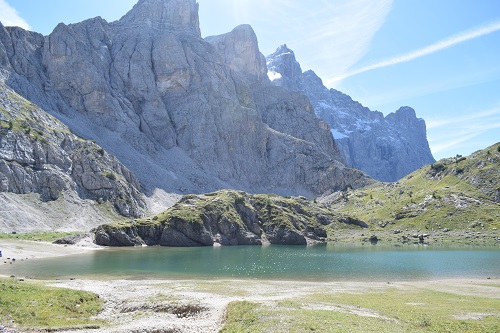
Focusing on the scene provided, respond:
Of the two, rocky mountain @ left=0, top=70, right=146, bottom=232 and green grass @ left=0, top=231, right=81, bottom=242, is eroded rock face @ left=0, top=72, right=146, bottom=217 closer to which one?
rocky mountain @ left=0, top=70, right=146, bottom=232

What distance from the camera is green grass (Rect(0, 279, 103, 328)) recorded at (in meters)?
30.1

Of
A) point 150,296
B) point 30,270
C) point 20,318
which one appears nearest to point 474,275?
point 150,296

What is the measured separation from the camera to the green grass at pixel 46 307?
98.7 feet

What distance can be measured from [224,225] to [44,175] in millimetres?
84186

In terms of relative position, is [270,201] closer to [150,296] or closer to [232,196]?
[232,196]

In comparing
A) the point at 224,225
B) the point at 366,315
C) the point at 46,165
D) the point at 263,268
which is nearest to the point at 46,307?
the point at 366,315

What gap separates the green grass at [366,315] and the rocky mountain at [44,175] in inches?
4896

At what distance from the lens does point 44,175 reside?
552 feet

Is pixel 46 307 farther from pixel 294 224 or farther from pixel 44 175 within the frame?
pixel 44 175

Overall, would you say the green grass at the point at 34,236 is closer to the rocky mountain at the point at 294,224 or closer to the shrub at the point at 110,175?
the rocky mountain at the point at 294,224

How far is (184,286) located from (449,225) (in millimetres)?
157884

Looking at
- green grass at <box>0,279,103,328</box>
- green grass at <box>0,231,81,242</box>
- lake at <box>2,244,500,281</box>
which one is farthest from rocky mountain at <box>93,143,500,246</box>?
green grass at <box>0,279,103,328</box>

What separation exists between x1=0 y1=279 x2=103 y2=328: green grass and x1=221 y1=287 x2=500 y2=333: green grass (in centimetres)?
1280

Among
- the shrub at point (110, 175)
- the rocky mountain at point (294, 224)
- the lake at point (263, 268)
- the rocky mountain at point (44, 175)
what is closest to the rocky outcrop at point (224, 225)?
the rocky mountain at point (294, 224)
